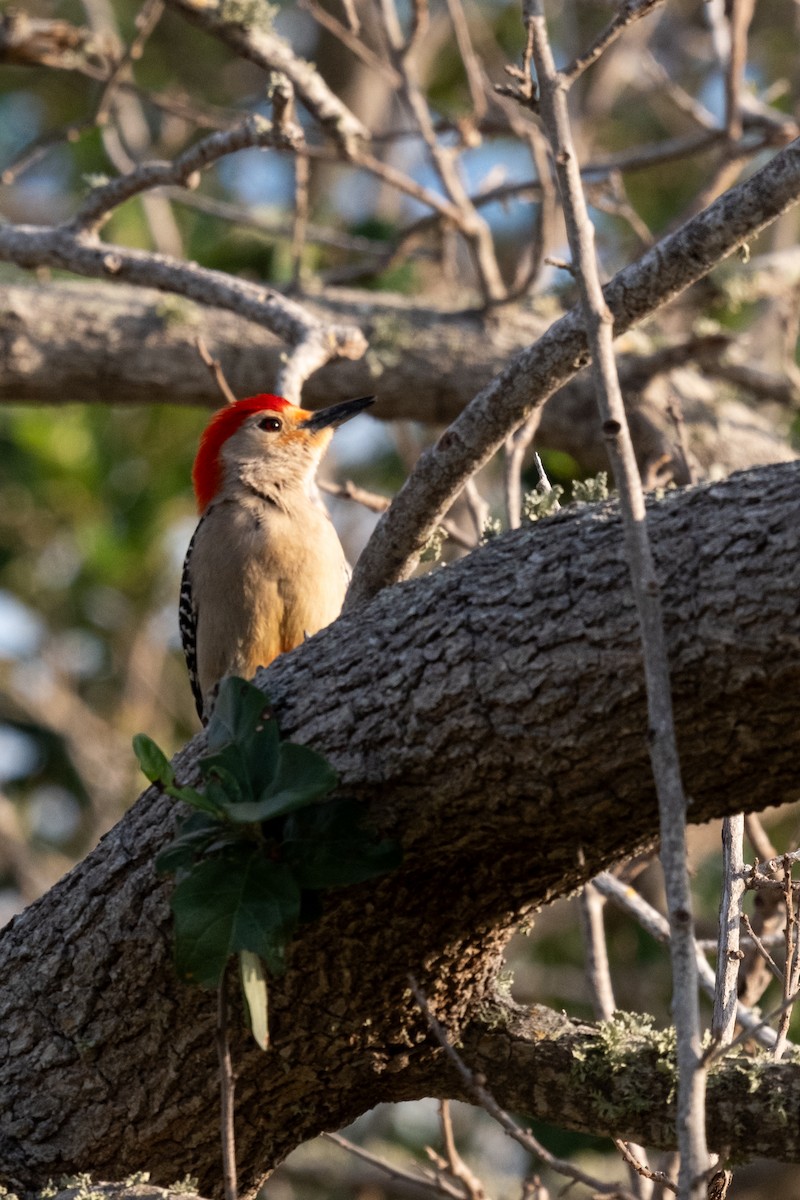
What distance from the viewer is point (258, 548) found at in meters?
5.54

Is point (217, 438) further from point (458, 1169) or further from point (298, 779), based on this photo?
point (298, 779)

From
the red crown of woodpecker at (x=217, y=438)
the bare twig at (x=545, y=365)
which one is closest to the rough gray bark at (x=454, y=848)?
the bare twig at (x=545, y=365)

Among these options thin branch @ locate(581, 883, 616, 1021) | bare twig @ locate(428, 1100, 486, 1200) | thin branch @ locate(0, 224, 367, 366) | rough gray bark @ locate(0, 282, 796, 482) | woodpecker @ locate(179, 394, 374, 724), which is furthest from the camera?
rough gray bark @ locate(0, 282, 796, 482)

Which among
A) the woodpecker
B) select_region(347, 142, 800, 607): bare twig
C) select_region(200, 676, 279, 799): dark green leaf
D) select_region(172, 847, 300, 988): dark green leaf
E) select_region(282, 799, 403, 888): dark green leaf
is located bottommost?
select_region(172, 847, 300, 988): dark green leaf

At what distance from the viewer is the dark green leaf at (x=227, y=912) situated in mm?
2982

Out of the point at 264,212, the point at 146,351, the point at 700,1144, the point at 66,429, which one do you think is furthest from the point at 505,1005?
the point at 66,429

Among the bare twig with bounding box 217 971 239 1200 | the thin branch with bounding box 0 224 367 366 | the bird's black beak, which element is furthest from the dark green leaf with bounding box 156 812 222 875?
the bird's black beak

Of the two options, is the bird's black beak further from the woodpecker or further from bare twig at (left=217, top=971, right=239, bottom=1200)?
bare twig at (left=217, top=971, right=239, bottom=1200)

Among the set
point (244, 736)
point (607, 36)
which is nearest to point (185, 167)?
point (607, 36)

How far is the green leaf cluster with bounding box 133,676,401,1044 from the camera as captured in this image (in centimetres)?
296

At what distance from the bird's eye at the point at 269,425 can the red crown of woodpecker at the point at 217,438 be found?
4cm

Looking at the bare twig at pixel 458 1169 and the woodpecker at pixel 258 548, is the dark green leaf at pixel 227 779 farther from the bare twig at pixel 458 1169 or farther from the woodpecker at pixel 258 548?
the woodpecker at pixel 258 548

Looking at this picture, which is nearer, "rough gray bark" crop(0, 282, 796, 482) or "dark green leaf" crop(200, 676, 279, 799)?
"dark green leaf" crop(200, 676, 279, 799)

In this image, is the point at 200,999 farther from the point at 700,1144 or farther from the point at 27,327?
the point at 27,327
